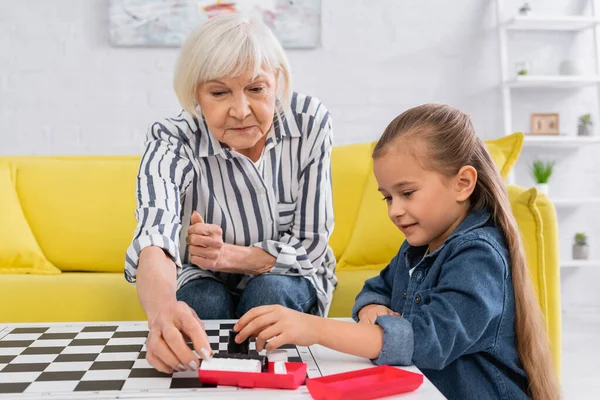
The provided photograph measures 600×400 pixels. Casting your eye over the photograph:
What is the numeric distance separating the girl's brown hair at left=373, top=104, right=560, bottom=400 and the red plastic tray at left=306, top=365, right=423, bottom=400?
0.29 metres

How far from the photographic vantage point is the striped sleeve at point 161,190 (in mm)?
1182

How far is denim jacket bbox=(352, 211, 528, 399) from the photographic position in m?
0.92

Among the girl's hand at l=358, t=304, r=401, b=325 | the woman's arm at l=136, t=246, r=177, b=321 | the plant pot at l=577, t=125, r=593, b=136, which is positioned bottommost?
the girl's hand at l=358, t=304, r=401, b=325

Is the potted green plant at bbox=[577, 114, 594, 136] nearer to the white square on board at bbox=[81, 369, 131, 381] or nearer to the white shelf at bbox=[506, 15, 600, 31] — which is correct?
the white shelf at bbox=[506, 15, 600, 31]

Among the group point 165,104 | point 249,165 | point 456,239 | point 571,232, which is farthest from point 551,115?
point 456,239

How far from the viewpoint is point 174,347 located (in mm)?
832

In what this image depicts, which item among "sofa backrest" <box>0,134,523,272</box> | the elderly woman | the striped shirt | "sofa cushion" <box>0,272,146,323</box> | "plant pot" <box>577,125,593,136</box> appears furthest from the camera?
"plant pot" <box>577,125,593,136</box>

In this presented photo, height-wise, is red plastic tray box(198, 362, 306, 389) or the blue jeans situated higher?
the blue jeans

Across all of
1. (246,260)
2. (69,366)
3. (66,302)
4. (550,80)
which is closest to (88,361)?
(69,366)

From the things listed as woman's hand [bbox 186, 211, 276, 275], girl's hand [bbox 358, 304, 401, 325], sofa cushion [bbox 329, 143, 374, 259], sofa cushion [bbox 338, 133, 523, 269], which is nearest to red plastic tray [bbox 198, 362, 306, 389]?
girl's hand [bbox 358, 304, 401, 325]

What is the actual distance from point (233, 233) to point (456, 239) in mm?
608

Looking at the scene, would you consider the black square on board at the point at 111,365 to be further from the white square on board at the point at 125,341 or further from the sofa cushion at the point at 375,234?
the sofa cushion at the point at 375,234

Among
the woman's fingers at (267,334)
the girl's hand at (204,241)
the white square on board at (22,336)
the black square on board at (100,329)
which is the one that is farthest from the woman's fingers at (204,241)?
the woman's fingers at (267,334)

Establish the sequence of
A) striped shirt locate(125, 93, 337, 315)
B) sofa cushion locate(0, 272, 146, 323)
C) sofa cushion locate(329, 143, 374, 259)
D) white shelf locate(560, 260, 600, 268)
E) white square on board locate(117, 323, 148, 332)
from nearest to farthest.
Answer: white square on board locate(117, 323, 148, 332) < striped shirt locate(125, 93, 337, 315) < sofa cushion locate(0, 272, 146, 323) < sofa cushion locate(329, 143, 374, 259) < white shelf locate(560, 260, 600, 268)
